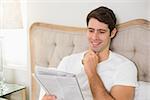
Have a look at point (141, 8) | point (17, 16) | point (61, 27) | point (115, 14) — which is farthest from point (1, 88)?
point (141, 8)

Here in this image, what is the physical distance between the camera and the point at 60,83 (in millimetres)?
1458

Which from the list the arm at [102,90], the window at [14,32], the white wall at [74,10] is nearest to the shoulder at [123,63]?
the arm at [102,90]

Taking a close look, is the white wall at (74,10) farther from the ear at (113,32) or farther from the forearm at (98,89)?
the forearm at (98,89)

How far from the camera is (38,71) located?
147 cm

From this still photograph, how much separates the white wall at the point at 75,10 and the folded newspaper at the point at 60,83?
55cm

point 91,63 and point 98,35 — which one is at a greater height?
point 98,35

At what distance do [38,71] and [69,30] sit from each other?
513 millimetres

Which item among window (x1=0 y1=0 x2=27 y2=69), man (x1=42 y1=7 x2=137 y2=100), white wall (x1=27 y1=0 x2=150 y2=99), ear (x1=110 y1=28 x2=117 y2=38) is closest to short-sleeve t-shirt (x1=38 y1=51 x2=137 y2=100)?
man (x1=42 y1=7 x2=137 y2=100)

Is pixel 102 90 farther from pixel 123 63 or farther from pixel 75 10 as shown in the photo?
pixel 75 10

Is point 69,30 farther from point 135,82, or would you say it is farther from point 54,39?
point 135,82

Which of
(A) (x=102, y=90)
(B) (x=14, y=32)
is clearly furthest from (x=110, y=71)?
(B) (x=14, y=32)

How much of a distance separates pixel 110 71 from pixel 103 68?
5 centimetres

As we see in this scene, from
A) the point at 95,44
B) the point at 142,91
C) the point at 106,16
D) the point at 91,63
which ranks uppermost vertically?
the point at 106,16

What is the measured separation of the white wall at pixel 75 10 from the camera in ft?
5.34
